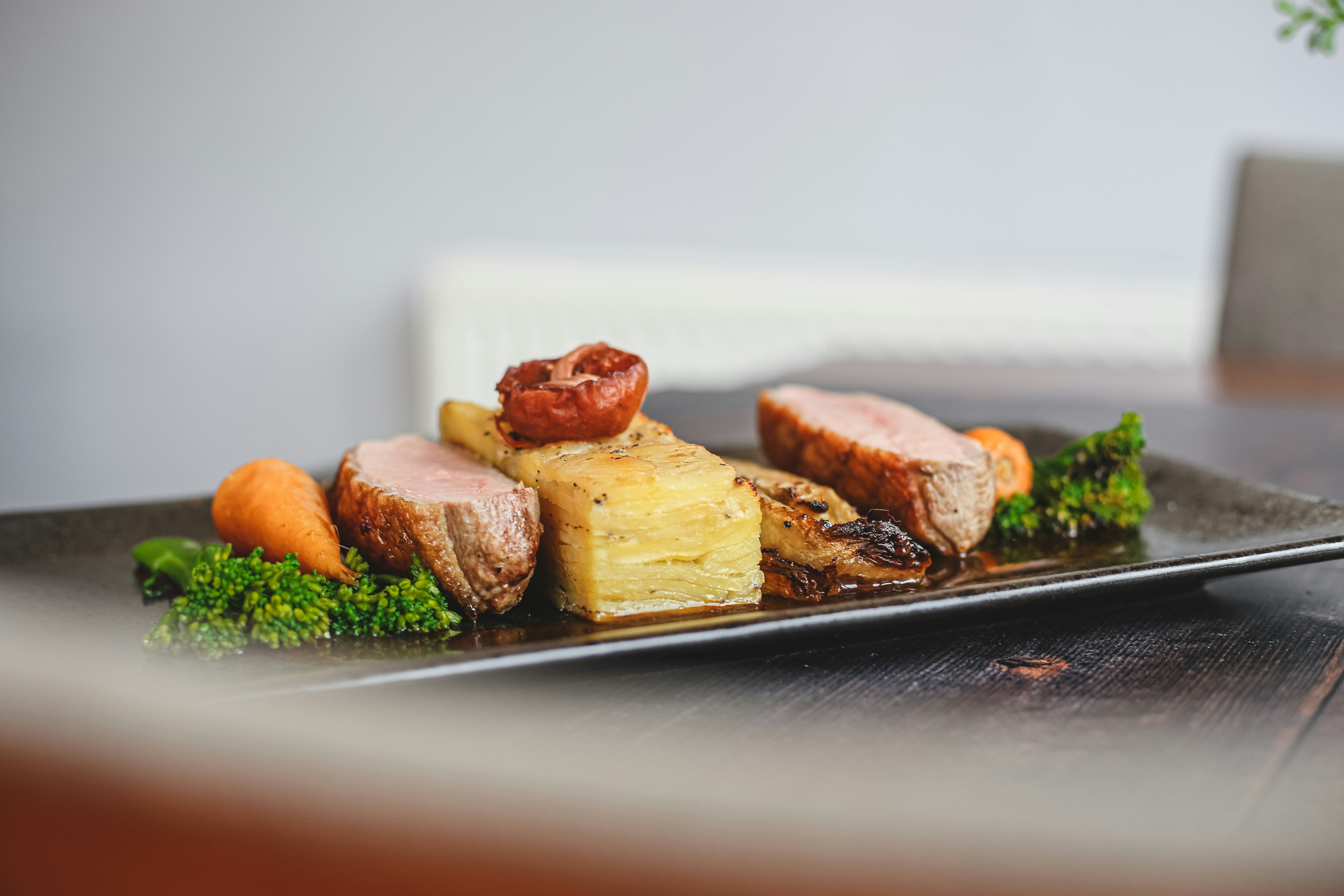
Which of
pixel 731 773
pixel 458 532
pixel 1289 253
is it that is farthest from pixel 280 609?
pixel 1289 253

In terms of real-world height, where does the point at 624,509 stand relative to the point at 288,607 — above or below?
above

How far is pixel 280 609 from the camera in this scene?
58.7 inches

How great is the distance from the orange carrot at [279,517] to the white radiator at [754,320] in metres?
3.32

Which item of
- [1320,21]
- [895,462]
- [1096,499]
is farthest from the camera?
[1320,21]

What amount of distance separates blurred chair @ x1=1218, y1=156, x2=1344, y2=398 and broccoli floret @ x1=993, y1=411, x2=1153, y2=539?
11.2ft

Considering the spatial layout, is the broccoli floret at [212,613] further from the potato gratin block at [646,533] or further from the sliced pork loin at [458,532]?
the potato gratin block at [646,533]

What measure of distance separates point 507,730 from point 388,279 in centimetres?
521

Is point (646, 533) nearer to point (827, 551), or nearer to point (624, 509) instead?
point (624, 509)

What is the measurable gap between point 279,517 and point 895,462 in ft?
3.94

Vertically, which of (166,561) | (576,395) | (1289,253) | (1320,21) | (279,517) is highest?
(1320,21)

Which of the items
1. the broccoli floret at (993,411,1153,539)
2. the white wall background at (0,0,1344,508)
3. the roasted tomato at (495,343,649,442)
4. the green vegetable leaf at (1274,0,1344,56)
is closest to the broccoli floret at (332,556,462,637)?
the roasted tomato at (495,343,649,442)

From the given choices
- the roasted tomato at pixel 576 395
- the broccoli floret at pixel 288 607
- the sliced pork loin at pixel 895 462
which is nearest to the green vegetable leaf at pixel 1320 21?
the sliced pork loin at pixel 895 462

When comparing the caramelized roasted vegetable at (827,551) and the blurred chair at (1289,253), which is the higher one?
the blurred chair at (1289,253)

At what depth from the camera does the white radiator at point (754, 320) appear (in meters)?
5.82
